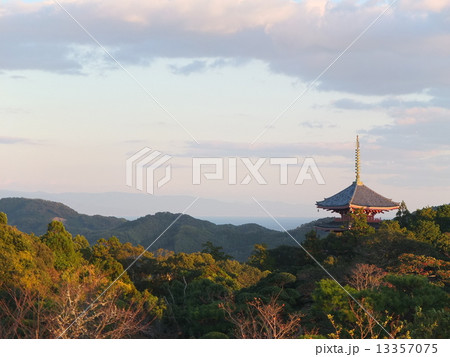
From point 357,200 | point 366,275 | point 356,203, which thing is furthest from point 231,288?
point 357,200

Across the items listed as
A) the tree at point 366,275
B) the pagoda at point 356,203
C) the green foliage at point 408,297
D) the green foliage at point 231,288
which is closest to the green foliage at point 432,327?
the green foliage at point 231,288

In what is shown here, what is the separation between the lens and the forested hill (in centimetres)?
7769

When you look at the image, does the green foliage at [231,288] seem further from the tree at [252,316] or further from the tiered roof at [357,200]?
the tiered roof at [357,200]

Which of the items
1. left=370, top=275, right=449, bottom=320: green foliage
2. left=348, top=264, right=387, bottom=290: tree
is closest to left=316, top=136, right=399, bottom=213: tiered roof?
left=348, top=264, right=387, bottom=290: tree

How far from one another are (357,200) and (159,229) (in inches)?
2162

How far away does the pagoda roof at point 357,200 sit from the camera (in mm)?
37438

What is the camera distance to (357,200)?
37.7m

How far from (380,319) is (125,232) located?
7516 cm

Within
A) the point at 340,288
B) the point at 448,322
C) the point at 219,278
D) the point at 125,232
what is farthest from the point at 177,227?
the point at 448,322

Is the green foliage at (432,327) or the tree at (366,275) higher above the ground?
the tree at (366,275)

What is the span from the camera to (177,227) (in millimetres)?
84375

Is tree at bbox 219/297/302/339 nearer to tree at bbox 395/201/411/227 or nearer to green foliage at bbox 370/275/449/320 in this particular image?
green foliage at bbox 370/275/449/320

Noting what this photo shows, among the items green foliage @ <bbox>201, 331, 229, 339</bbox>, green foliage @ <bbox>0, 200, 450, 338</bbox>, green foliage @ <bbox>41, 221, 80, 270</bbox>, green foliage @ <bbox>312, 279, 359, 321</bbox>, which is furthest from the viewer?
green foliage @ <bbox>41, 221, 80, 270</bbox>

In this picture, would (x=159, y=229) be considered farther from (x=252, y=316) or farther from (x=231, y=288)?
(x=252, y=316)
